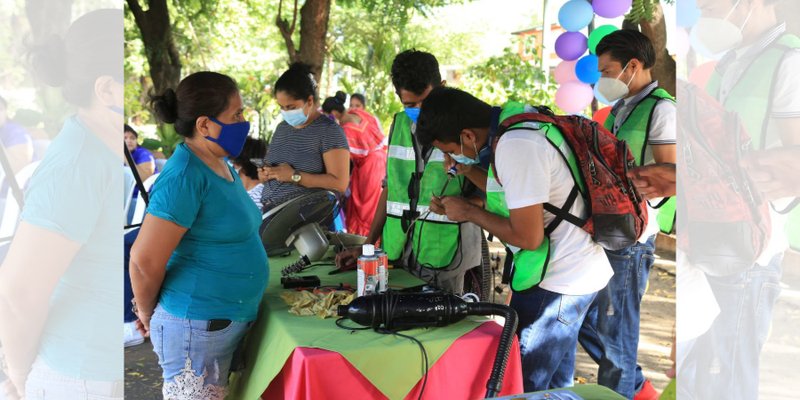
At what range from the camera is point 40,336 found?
1.39 meters

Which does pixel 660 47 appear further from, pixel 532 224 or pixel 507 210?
pixel 532 224

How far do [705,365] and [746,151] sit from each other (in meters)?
0.40

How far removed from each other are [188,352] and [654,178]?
1.79 meters

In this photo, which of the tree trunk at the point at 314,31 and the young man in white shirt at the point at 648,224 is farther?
the tree trunk at the point at 314,31

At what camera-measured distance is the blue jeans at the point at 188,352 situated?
2260mm

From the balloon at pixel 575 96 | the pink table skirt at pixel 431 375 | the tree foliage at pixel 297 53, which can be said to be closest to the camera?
the pink table skirt at pixel 431 375

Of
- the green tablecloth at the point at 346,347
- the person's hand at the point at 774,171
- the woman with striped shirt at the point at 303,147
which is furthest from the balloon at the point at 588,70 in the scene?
the person's hand at the point at 774,171

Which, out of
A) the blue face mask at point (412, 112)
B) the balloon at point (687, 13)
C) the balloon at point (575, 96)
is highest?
the balloon at point (687, 13)

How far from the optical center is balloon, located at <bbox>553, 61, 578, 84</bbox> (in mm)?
5703

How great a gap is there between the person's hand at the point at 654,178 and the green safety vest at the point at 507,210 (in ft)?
1.78

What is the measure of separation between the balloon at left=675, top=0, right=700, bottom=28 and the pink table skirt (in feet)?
3.80

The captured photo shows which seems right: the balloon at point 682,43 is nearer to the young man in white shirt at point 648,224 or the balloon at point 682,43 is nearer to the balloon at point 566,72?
the young man in white shirt at point 648,224

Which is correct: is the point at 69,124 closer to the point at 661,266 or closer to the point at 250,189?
the point at 250,189

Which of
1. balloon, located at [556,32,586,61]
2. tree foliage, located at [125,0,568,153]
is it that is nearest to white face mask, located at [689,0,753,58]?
balloon, located at [556,32,586,61]
